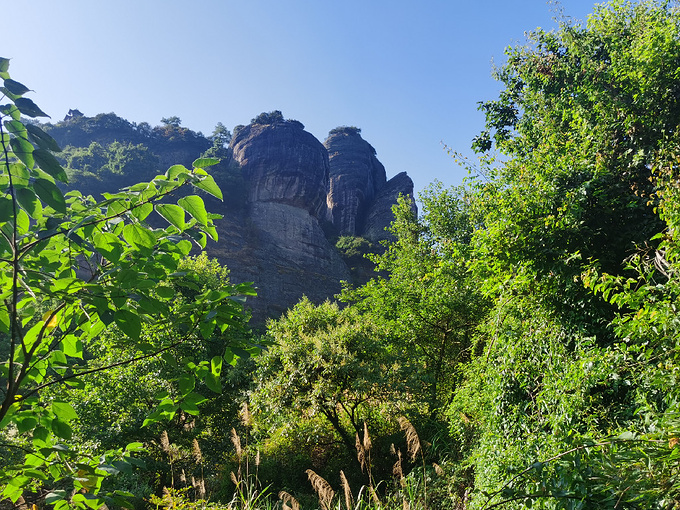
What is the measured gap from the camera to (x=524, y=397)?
16.0 feet

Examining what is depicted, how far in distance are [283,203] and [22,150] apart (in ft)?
158

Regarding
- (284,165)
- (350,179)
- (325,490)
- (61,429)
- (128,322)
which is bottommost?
(325,490)

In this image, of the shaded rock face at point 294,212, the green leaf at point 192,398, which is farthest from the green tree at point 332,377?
the shaded rock face at point 294,212

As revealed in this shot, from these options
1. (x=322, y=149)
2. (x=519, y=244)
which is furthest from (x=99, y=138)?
(x=519, y=244)

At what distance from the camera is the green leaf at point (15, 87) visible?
120 cm

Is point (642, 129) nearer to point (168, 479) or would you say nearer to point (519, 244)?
point (519, 244)

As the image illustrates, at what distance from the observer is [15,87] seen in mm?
1206

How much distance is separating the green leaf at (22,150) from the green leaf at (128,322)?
1.74 ft

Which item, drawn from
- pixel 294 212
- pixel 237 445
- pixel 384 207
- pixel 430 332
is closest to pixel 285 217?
pixel 294 212

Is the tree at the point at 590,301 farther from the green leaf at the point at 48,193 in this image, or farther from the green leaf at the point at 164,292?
the green leaf at the point at 48,193

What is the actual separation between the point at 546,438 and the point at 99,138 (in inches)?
2455

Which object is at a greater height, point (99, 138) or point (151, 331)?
point (99, 138)

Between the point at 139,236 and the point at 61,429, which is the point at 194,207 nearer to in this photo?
the point at 139,236

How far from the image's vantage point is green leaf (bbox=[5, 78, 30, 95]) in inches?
47.3
